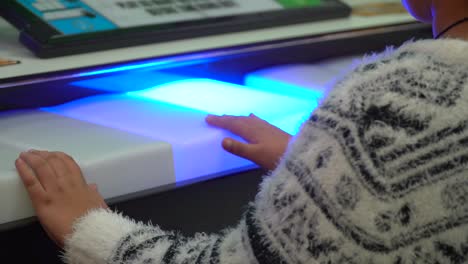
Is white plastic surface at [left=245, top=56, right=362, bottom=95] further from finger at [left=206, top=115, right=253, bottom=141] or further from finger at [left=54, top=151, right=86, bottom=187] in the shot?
finger at [left=54, top=151, right=86, bottom=187]

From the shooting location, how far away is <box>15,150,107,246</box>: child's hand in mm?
617

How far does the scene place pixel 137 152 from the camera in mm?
665

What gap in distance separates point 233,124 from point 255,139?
33mm

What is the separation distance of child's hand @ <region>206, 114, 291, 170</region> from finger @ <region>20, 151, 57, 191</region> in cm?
20

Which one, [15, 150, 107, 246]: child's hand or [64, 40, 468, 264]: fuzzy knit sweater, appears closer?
[64, 40, 468, 264]: fuzzy knit sweater

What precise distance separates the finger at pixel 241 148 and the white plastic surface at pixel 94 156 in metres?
0.08

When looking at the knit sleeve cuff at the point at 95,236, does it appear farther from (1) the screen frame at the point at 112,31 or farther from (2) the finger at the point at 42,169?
(1) the screen frame at the point at 112,31

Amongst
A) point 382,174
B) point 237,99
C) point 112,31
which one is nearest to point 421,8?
point 382,174

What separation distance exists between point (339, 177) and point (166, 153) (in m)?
0.24

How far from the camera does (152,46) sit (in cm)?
88

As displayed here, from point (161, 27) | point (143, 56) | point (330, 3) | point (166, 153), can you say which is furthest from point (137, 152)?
point (330, 3)

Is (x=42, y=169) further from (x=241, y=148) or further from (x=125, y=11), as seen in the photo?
(x=125, y=11)

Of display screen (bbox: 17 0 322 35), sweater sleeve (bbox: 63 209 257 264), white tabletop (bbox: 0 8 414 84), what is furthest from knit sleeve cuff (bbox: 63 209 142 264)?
display screen (bbox: 17 0 322 35)

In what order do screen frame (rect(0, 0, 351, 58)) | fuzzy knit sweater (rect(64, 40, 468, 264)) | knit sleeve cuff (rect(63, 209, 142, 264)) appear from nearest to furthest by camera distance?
1. fuzzy knit sweater (rect(64, 40, 468, 264))
2. knit sleeve cuff (rect(63, 209, 142, 264))
3. screen frame (rect(0, 0, 351, 58))
